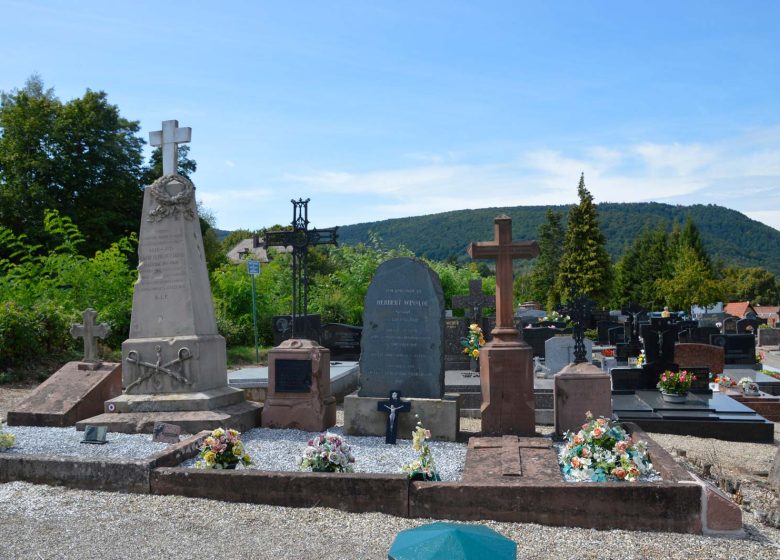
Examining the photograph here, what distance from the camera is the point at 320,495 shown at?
5379mm

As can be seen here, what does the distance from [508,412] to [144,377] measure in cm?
479

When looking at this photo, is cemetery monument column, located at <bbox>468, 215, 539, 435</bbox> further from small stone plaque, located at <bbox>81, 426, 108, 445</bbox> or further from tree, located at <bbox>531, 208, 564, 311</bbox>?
tree, located at <bbox>531, 208, 564, 311</bbox>

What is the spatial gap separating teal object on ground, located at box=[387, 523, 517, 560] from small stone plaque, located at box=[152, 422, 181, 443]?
578 centimetres

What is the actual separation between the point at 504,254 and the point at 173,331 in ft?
15.0

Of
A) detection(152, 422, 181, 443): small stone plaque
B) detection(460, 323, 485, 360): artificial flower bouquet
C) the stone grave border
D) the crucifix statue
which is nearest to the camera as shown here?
the stone grave border

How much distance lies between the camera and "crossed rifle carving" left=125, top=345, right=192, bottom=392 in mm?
8836

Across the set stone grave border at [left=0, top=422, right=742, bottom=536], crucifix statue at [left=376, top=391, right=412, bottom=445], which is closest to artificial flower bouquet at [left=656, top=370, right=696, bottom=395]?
crucifix statue at [left=376, top=391, right=412, bottom=445]

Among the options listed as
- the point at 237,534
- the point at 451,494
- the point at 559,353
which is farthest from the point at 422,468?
the point at 559,353

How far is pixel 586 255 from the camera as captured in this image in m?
50.7

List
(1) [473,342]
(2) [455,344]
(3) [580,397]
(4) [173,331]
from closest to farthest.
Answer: (3) [580,397] → (4) [173,331] → (1) [473,342] → (2) [455,344]

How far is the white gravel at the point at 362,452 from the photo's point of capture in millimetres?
6684

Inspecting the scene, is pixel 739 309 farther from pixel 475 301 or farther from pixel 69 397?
pixel 69 397

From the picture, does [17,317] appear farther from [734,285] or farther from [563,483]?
[734,285]

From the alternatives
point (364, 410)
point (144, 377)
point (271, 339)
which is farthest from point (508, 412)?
point (271, 339)
